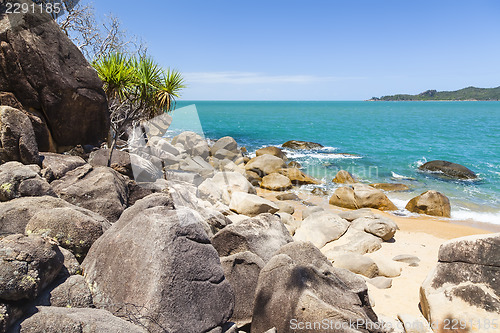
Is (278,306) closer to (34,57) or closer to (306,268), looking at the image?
(306,268)

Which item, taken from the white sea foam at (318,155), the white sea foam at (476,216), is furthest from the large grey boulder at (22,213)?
the white sea foam at (318,155)

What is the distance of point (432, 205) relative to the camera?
13.2 meters

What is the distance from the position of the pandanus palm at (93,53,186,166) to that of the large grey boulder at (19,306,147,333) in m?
9.38

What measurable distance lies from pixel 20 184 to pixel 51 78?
4410 mm

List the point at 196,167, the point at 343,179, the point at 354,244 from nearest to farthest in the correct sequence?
the point at 354,244 → the point at 196,167 → the point at 343,179

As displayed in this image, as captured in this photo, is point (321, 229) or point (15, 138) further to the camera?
point (321, 229)

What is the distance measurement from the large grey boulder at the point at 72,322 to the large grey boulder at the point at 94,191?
3411 mm

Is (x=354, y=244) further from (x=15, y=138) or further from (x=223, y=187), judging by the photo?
(x=15, y=138)

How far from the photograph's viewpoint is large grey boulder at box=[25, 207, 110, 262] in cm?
420

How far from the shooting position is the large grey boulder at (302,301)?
412 cm

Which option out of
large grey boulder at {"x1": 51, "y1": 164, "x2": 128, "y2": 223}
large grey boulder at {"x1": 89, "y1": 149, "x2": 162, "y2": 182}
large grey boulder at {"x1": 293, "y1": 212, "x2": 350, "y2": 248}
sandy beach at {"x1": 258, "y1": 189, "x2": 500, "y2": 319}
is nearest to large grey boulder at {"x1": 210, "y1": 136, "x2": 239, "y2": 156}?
sandy beach at {"x1": 258, "y1": 189, "x2": 500, "y2": 319}

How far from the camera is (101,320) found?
297 cm

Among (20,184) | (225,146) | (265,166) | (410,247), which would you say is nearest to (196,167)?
(265,166)

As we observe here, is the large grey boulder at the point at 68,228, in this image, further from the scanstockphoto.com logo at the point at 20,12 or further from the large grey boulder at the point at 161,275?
the scanstockphoto.com logo at the point at 20,12
